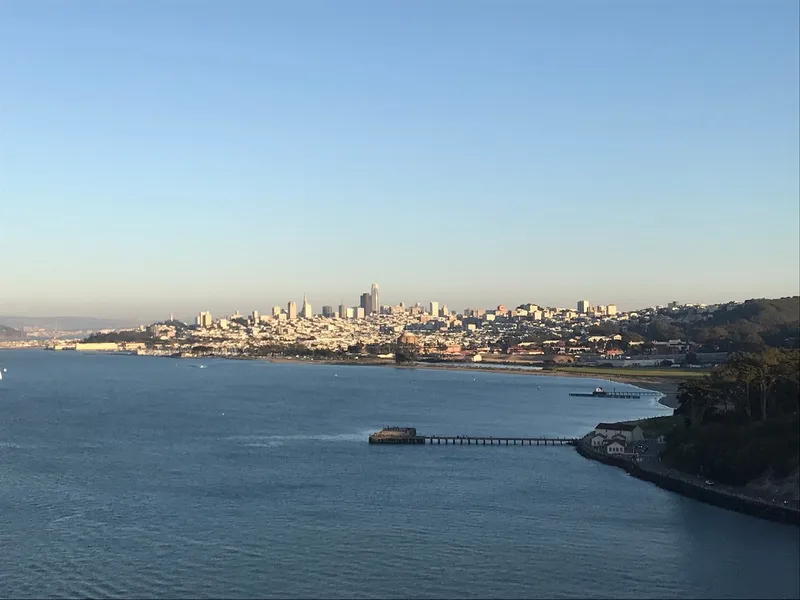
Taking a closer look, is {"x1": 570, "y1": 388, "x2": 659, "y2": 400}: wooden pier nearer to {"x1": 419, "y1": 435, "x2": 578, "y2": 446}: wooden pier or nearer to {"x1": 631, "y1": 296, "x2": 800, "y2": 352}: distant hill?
{"x1": 631, "y1": 296, "x2": 800, "y2": 352}: distant hill

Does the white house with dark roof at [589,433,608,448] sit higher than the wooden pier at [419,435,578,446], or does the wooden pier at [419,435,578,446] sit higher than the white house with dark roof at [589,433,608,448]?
the white house with dark roof at [589,433,608,448]

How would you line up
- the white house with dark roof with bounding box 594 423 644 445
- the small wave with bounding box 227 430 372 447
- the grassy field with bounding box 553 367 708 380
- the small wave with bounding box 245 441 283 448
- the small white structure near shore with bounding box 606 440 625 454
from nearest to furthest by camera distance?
the small white structure near shore with bounding box 606 440 625 454, the white house with dark roof with bounding box 594 423 644 445, the small wave with bounding box 245 441 283 448, the small wave with bounding box 227 430 372 447, the grassy field with bounding box 553 367 708 380

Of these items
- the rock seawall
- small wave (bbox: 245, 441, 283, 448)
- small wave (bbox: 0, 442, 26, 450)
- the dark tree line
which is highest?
the dark tree line

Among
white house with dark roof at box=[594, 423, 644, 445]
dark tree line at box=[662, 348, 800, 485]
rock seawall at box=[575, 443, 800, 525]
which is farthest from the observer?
white house with dark roof at box=[594, 423, 644, 445]

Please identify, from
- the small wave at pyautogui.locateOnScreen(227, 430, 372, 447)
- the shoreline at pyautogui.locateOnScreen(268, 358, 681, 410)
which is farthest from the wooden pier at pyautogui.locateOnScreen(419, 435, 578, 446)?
the shoreline at pyautogui.locateOnScreen(268, 358, 681, 410)

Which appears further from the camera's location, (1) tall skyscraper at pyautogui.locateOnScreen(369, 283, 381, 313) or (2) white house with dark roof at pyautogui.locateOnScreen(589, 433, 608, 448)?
(1) tall skyscraper at pyautogui.locateOnScreen(369, 283, 381, 313)

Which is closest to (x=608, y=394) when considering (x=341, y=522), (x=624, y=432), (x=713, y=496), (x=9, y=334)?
(x=624, y=432)
